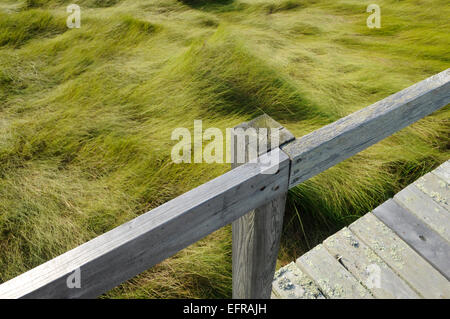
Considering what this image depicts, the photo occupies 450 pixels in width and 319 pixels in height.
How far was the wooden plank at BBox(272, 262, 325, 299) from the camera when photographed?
5.53 feet

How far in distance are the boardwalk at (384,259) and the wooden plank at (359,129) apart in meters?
0.86

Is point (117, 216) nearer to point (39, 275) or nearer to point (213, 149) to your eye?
point (213, 149)

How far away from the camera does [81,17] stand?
4082 mm

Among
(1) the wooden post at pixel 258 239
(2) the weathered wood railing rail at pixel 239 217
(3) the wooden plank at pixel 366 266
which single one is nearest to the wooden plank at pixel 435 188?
(3) the wooden plank at pixel 366 266

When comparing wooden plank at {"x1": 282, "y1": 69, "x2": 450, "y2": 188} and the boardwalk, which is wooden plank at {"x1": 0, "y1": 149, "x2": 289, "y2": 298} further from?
the boardwalk

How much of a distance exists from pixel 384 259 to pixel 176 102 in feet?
6.24

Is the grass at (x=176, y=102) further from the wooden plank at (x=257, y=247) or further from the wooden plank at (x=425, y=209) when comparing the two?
the wooden plank at (x=257, y=247)

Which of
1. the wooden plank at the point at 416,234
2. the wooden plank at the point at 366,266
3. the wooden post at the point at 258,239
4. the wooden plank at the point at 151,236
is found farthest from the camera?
the wooden plank at the point at 416,234

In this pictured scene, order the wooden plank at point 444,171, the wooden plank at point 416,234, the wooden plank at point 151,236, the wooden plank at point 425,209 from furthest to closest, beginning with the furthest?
the wooden plank at point 444,171 < the wooden plank at point 425,209 < the wooden plank at point 416,234 < the wooden plank at point 151,236

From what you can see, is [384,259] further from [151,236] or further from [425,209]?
[151,236]

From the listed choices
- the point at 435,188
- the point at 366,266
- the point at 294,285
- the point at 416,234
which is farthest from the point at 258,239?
the point at 435,188

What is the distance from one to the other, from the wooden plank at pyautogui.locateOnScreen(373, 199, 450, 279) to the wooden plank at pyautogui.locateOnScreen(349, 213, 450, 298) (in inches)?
1.2

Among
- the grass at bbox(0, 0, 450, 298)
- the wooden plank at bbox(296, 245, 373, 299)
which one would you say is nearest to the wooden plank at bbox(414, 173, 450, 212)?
the grass at bbox(0, 0, 450, 298)

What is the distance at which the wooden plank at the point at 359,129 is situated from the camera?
0.95 metres
